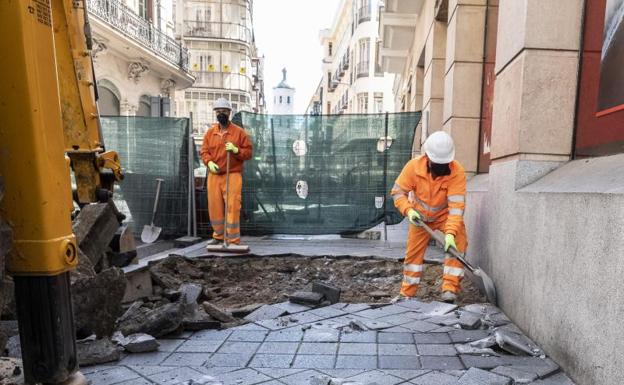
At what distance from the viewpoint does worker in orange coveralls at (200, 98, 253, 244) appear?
6828 millimetres

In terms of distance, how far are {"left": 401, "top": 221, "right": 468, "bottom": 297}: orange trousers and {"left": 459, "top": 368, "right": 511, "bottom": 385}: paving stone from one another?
5.49 ft

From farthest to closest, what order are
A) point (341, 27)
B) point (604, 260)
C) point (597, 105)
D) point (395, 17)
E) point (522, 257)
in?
point (341, 27) → point (395, 17) → point (522, 257) → point (597, 105) → point (604, 260)

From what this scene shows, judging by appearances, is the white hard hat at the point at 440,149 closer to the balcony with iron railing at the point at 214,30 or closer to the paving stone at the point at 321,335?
the paving stone at the point at 321,335

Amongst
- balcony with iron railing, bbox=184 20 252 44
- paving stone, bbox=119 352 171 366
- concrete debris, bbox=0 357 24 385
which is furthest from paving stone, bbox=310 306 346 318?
balcony with iron railing, bbox=184 20 252 44

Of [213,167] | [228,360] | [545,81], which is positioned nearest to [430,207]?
[545,81]

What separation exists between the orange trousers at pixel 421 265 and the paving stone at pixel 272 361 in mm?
1850

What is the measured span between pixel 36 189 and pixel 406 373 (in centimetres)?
224

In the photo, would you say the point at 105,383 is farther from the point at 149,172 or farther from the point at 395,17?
the point at 395,17

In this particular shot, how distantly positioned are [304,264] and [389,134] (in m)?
2.99

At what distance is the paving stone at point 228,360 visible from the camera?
9.54ft

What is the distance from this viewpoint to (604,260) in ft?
7.45

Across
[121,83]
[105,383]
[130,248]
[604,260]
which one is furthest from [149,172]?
[121,83]

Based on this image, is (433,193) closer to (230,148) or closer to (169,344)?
(169,344)

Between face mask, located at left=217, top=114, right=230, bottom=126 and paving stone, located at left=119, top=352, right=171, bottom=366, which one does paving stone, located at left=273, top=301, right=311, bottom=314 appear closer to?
paving stone, located at left=119, top=352, right=171, bottom=366
